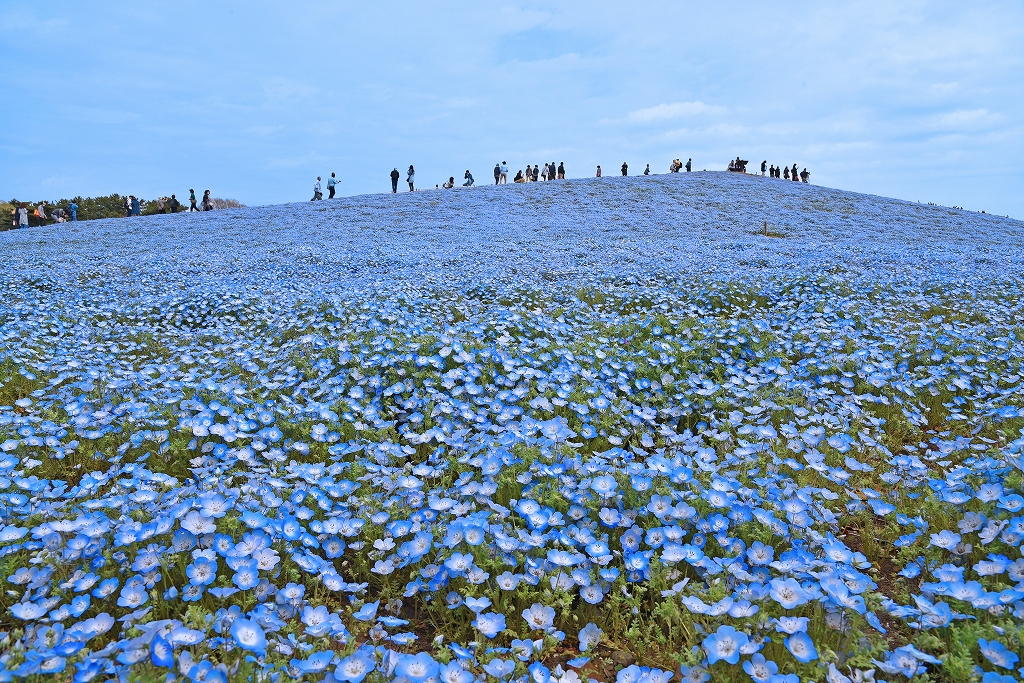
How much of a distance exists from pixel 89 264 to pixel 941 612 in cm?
1727

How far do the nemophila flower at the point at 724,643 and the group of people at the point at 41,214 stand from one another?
37157mm

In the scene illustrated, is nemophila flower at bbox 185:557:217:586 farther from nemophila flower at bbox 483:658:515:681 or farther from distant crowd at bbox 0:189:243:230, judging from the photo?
distant crowd at bbox 0:189:243:230

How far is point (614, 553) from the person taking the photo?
2.89 metres

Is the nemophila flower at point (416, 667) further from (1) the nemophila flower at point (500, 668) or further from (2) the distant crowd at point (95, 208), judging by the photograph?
(2) the distant crowd at point (95, 208)

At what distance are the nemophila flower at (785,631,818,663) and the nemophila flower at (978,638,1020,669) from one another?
66 cm

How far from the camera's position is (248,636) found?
210 centimetres

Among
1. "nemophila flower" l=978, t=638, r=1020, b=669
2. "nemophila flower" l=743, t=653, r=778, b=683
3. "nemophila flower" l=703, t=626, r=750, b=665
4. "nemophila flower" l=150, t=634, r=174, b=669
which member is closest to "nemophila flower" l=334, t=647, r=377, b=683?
"nemophila flower" l=150, t=634, r=174, b=669

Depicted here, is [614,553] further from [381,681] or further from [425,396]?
[425,396]

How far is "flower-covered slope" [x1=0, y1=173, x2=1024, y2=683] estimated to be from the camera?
2318mm

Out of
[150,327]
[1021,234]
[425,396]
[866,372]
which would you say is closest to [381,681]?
[425,396]

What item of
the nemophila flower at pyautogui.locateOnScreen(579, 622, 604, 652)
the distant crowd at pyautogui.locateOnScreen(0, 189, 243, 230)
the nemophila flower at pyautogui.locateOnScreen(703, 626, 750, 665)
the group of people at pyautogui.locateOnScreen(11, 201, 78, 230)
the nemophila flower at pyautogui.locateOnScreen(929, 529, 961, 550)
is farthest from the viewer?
the distant crowd at pyautogui.locateOnScreen(0, 189, 243, 230)

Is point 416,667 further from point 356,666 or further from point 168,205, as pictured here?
point 168,205

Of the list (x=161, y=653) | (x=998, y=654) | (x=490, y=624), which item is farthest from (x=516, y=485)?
Answer: (x=998, y=654)

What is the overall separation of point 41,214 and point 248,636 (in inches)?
1587
